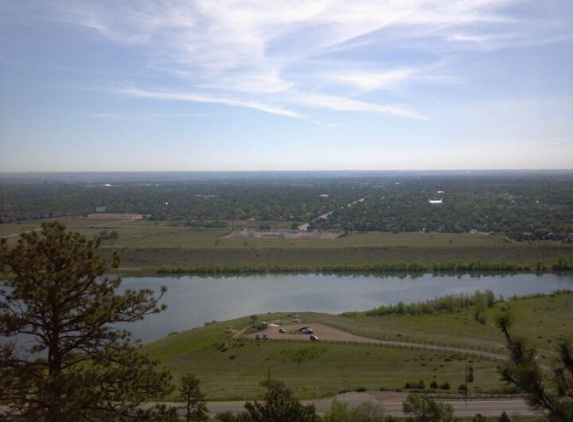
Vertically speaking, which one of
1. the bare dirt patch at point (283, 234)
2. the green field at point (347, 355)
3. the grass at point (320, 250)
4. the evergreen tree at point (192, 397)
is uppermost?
the evergreen tree at point (192, 397)

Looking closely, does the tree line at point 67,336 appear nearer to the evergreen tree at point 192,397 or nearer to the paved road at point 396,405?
the evergreen tree at point 192,397

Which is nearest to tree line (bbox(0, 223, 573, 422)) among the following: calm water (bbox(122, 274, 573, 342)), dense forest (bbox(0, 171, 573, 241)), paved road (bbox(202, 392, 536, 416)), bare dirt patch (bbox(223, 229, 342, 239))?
paved road (bbox(202, 392, 536, 416))

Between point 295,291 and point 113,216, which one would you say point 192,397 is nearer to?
point 295,291

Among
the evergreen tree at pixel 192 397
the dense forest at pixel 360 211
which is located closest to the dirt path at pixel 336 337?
the evergreen tree at pixel 192 397

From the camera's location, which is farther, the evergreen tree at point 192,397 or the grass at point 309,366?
the grass at point 309,366

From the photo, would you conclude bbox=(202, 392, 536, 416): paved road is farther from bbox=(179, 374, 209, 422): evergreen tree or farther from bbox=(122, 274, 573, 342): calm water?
bbox=(122, 274, 573, 342): calm water

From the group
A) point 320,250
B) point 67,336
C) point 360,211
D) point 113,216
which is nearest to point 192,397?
point 67,336
